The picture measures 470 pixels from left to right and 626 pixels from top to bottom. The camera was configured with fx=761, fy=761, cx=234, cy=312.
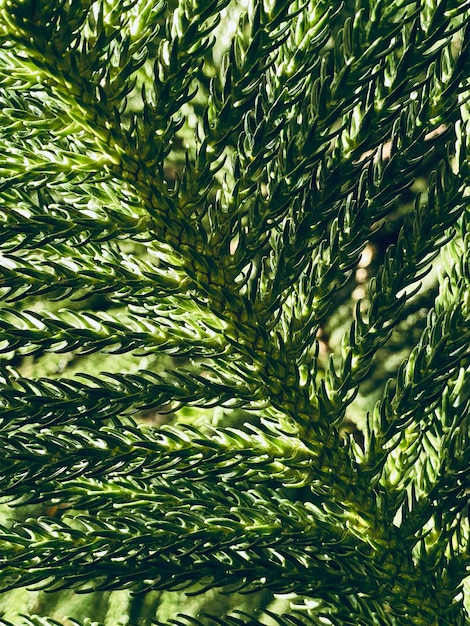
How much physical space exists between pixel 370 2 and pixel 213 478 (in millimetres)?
309

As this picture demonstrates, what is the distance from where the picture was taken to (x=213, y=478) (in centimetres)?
51

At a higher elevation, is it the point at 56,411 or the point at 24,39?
the point at 24,39

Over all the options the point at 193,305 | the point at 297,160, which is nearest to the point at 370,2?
the point at 297,160

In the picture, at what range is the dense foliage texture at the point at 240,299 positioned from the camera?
0.43m

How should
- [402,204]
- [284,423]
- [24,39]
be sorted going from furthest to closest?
1. [402,204]
2. [284,423]
3. [24,39]

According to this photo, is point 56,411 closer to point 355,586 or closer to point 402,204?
point 355,586

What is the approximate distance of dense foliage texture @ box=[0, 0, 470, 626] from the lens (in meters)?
0.43

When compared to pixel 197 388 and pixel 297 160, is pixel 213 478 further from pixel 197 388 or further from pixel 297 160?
pixel 297 160

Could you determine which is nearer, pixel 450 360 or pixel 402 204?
pixel 450 360

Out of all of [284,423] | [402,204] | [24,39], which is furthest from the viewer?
[402,204]

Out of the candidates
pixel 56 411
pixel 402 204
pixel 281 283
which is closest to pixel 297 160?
Answer: pixel 281 283

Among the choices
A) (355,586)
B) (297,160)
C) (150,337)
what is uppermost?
(297,160)

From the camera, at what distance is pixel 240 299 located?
0.46 m

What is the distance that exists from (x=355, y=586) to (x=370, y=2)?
35 cm
